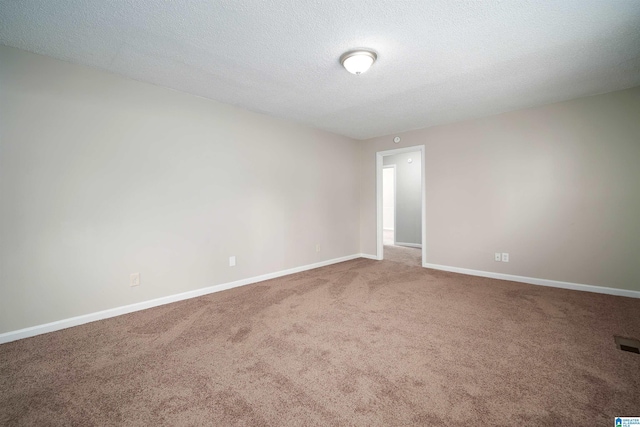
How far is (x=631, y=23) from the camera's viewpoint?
1914 millimetres

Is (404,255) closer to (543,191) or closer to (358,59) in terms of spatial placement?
(543,191)

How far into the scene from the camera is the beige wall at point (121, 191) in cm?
221

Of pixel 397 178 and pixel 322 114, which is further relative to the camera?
pixel 397 178

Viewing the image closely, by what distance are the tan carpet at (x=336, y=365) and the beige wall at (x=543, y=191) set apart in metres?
0.65

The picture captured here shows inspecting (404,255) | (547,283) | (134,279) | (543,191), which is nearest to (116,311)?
(134,279)

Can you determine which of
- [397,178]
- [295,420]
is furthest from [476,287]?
[397,178]

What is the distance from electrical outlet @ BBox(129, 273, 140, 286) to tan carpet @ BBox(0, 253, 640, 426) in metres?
0.36

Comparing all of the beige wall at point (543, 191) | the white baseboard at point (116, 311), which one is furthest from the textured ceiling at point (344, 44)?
the white baseboard at point (116, 311)

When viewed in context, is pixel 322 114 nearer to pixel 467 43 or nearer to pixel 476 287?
pixel 467 43

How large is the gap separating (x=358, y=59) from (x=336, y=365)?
8.02ft

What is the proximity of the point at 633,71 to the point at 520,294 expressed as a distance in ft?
8.53

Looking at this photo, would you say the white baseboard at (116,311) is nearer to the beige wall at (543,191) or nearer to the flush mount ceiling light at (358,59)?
the flush mount ceiling light at (358,59)

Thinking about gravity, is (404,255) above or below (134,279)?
below

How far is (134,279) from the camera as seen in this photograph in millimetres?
2746
